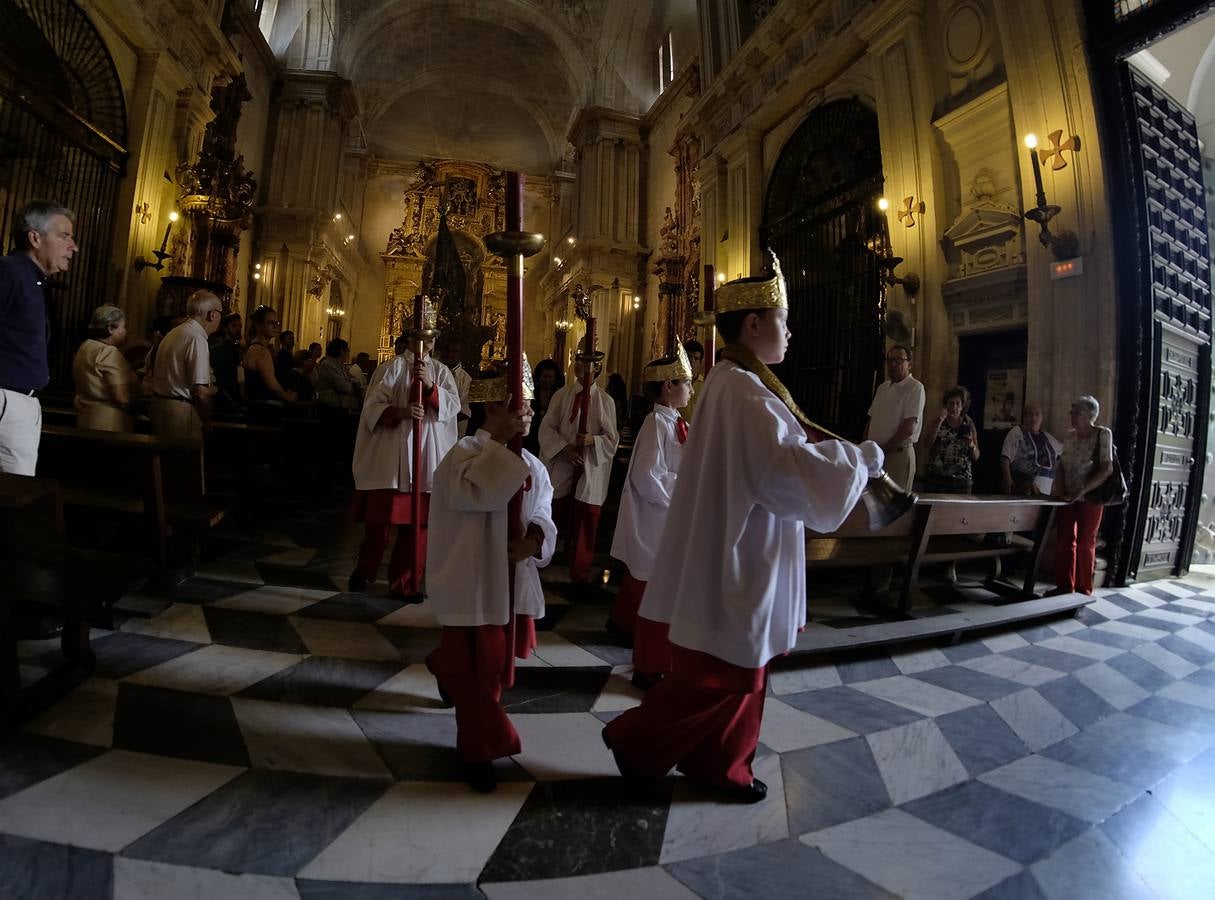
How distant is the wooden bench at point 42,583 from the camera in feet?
5.94

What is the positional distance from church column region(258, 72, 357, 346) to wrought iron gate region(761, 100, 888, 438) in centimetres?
1275

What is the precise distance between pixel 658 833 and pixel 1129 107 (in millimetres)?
7319

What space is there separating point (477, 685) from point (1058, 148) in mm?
6673

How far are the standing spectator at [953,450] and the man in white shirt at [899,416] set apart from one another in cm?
30

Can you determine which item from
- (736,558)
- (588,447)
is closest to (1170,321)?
(588,447)

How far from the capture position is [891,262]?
6.70 meters

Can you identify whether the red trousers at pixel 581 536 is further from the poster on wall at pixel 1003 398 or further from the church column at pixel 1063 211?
the poster on wall at pixel 1003 398

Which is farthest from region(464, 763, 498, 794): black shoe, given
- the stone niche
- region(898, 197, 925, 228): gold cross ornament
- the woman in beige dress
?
region(898, 197, 925, 228): gold cross ornament

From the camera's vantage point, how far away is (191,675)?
2.33 metres

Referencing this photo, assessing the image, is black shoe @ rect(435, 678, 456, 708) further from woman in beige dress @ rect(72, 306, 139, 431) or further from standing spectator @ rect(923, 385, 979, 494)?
standing spectator @ rect(923, 385, 979, 494)

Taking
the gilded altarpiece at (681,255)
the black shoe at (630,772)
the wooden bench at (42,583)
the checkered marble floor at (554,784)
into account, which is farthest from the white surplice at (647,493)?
the gilded altarpiece at (681,255)

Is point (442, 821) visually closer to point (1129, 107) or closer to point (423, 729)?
point (423, 729)

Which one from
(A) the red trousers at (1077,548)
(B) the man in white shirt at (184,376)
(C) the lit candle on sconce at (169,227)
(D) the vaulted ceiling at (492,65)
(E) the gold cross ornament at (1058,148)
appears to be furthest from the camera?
(D) the vaulted ceiling at (492,65)

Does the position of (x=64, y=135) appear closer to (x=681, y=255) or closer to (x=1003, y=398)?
(x=681, y=255)
